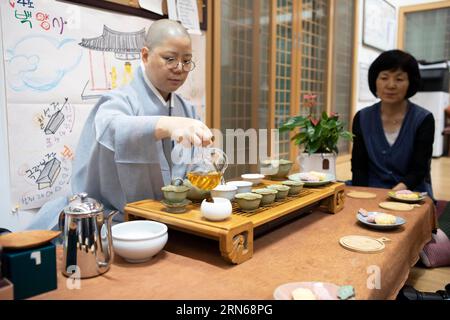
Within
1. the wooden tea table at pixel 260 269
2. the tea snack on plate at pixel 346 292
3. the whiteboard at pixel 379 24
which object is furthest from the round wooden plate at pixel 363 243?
the whiteboard at pixel 379 24

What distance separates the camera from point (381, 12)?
579 centimetres

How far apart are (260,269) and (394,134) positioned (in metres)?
1.64

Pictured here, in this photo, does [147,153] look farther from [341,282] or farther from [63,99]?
[63,99]

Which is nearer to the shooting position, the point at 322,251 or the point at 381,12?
the point at 322,251

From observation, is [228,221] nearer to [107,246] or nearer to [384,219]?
[107,246]

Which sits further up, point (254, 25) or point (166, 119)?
point (254, 25)

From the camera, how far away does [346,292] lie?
2.41ft

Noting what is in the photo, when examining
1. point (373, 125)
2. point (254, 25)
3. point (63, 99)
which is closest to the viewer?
point (63, 99)

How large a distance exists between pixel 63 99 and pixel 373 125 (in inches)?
66.4

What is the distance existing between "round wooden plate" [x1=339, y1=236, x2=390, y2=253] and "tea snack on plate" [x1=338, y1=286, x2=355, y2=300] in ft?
0.92

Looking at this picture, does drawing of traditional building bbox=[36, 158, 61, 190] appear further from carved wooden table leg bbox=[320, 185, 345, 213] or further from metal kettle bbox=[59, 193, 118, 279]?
carved wooden table leg bbox=[320, 185, 345, 213]

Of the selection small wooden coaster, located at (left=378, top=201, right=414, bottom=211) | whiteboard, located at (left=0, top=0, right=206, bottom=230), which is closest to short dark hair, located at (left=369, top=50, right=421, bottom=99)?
small wooden coaster, located at (left=378, top=201, right=414, bottom=211)

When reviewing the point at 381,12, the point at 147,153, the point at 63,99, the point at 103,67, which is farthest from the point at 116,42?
the point at 381,12
